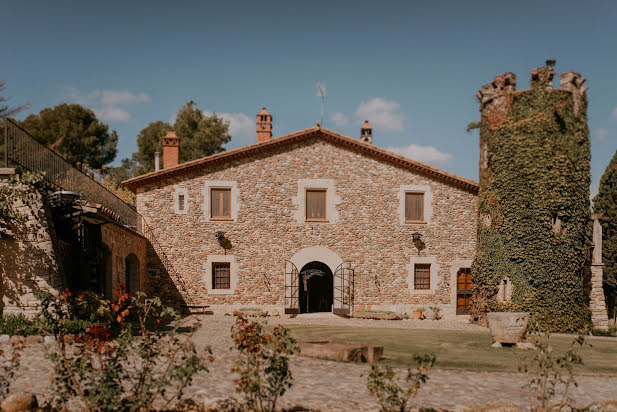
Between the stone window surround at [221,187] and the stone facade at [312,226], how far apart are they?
5cm

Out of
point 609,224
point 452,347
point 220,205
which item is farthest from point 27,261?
point 609,224

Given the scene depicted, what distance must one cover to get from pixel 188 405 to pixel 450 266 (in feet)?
50.7

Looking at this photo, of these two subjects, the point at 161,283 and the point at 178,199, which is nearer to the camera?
the point at 161,283

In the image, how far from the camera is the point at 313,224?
1953cm

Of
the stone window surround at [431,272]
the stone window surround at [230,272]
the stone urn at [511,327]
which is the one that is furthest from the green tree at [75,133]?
the stone urn at [511,327]

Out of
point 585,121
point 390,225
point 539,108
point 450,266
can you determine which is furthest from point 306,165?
point 585,121

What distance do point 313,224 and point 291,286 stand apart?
2337 mm

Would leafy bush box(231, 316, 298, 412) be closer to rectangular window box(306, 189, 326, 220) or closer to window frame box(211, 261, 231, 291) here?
window frame box(211, 261, 231, 291)

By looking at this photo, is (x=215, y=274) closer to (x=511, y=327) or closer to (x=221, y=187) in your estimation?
(x=221, y=187)

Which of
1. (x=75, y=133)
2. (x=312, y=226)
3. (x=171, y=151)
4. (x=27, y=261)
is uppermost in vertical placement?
(x=75, y=133)

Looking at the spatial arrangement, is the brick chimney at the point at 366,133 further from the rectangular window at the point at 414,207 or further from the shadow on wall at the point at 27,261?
the shadow on wall at the point at 27,261

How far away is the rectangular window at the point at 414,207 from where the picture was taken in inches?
789

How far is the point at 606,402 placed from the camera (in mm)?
6594

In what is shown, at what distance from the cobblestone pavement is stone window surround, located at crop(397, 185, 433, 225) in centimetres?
1093
